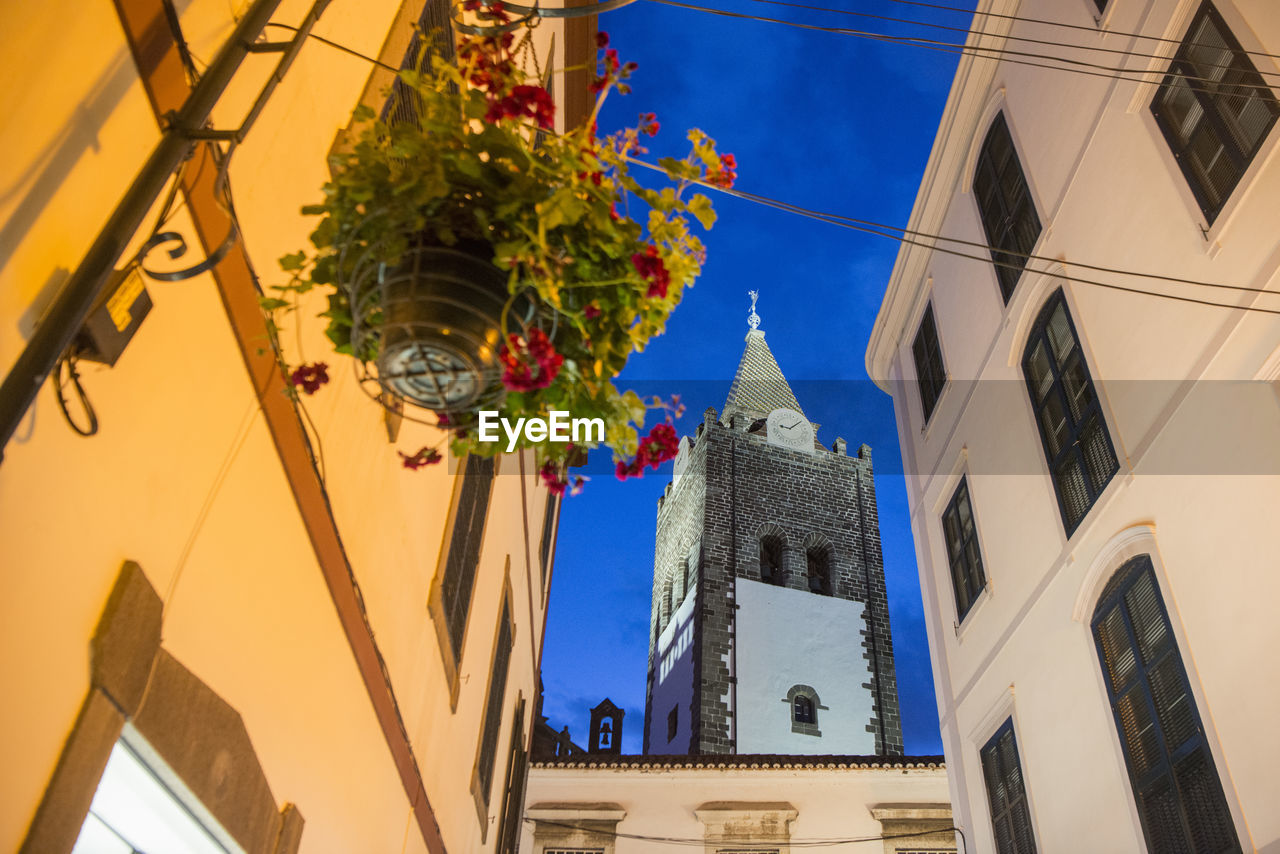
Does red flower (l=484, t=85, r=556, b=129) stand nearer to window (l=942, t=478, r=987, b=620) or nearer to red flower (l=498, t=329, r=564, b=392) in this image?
red flower (l=498, t=329, r=564, b=392)

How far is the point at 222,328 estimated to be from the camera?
2576 mm

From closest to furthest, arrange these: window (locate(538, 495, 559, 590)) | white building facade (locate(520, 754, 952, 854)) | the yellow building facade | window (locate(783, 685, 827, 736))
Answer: the yellow building facade
window (locate(538, 495, 559, 590))
white building facade (locate(520, 754, 952, 854))
window (locate(783, 685, 827, 736))

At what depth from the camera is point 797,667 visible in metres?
31.6

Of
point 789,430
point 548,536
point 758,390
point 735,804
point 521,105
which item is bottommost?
point 521,105

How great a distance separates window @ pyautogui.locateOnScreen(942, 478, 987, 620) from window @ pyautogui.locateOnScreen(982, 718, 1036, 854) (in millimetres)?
1588

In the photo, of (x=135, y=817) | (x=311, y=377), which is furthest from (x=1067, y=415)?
(x=135, y=817)

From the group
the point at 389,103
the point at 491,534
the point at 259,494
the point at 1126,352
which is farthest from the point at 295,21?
the point at 1126,352

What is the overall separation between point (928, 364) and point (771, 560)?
79.9ft

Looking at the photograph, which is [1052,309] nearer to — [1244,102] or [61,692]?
[1244,102]

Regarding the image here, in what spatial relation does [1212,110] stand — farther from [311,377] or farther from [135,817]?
[135,817]

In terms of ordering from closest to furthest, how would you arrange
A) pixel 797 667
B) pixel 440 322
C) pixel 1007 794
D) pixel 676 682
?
pixel 440 322, pixel 1007 794, pixel 797 667, pixel 676 682

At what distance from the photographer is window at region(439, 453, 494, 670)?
221 inches

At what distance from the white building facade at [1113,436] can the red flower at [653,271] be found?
3.37 m

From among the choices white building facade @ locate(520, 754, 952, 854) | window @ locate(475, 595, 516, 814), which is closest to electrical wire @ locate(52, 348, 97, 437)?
window @ locate(475, 595, 516, 814)
